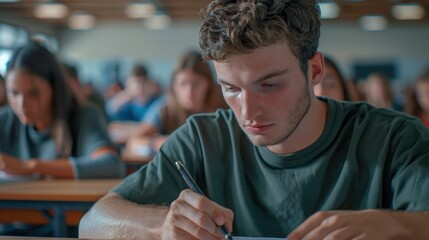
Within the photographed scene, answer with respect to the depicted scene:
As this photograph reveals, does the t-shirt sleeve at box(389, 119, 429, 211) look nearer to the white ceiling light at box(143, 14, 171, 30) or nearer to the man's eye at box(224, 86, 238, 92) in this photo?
the man's eye at box(224, 86, 238, 92)

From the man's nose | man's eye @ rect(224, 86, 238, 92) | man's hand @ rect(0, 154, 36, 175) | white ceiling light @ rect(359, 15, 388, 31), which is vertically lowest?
white ceiling light @ rect(359, 15, 388, 31)

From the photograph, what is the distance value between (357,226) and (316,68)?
0.44m

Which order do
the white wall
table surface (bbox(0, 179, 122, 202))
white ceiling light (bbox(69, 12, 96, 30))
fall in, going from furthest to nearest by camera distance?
the white wall, white ceiling light (bbox(69, 12, 96, 30)), table surface (bbox(0, 179, 122, 202))

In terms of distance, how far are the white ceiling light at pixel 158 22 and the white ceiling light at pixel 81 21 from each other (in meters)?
1.23

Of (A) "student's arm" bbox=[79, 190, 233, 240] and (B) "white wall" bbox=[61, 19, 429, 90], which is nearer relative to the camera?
(A) "student's arm" bbox=[79, 190, 233, 240]

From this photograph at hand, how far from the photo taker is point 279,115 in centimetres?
121

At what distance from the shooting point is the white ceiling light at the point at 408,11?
36.4ft

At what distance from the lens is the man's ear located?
127 cm

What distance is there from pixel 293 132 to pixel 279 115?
0.29 ft

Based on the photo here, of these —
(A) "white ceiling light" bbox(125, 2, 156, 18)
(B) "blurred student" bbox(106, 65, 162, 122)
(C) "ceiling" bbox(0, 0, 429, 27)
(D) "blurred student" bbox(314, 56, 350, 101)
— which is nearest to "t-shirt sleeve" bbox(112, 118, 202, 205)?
(D) "blurred student" bbox(314, 56, 350, 101)

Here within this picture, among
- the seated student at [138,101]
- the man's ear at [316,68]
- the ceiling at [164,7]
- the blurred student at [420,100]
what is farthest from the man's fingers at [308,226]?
the ceiling at [164,7]

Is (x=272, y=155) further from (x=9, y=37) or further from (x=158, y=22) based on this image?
(x=158, y=22)

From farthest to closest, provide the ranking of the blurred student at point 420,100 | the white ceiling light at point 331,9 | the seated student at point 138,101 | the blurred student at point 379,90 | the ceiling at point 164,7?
the white ceiling light at point 331,9 < the ceiling at point 164,7 < the blurred student at point 379,90 < the seated student at point 138,101 < the blurred student at point 420,100

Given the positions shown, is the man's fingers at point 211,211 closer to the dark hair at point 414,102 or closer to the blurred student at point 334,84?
the blurred student at point 334,84
